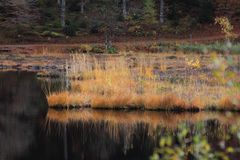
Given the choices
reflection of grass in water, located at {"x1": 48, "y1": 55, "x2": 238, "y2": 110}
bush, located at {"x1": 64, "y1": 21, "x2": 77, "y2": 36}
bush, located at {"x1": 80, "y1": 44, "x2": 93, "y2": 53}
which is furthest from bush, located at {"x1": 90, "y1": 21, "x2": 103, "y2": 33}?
reflection of grass in water, located at {"x1": 48, "y1": 55, "x2": 238, "y2": 110}

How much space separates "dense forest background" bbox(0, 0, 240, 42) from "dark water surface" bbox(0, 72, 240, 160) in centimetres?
2785

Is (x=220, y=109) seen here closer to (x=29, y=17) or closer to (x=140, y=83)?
(x=140, y=83)

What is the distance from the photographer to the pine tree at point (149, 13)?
49875 mm

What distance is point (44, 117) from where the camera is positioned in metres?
16.3

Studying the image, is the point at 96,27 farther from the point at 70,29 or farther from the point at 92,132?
the point at 92,132

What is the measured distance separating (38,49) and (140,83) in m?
21.4

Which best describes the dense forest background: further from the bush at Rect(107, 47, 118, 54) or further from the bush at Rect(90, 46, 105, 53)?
the bush at Rect(107, 47, 118, 54)

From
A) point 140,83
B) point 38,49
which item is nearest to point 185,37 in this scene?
point 38,49

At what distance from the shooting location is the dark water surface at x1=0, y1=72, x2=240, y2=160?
12.5 meters

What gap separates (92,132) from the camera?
47.3 ft

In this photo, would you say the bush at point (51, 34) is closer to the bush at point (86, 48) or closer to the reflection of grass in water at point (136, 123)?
the bush at point (86, 48)

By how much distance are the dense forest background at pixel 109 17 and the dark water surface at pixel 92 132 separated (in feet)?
91.4

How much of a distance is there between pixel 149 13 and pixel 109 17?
5.00m

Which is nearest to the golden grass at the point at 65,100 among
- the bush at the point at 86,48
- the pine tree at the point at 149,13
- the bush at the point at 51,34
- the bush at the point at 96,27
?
the bush at the point at 86,48
